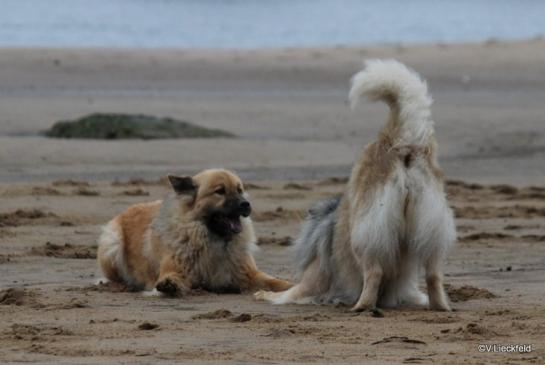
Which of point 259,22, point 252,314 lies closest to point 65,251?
point 252,314

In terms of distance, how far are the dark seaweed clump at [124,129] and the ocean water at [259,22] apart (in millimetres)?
22200

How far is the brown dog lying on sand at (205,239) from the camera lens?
10312mm

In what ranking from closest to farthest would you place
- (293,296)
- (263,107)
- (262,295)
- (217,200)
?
(293,296)
(262,295)
(217,200)
(263,107)

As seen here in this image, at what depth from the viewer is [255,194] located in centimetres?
1573

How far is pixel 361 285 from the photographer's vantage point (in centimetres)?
913

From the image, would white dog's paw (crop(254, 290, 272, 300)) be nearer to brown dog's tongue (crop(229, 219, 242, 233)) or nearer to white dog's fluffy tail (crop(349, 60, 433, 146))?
brown dog's tongue (crop(229, 219, 242, 233))

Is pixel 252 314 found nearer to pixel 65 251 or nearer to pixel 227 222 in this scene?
pixel 227 222

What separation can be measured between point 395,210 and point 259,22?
188 feet

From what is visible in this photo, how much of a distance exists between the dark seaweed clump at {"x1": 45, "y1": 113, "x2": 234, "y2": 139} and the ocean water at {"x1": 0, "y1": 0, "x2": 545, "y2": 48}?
2220cm

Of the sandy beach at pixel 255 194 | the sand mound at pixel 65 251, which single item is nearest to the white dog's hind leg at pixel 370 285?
the sandy beach at pixel 255 194

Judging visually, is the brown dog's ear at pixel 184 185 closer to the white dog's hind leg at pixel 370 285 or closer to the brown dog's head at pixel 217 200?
the brown dog's head at pixel 217 200

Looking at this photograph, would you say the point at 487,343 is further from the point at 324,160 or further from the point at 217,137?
the point at 217,137

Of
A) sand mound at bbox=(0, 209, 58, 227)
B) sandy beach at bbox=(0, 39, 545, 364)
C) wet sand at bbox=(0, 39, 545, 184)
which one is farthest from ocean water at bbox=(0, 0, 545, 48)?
sand mound at bbox=(0, 209, 58, 227)

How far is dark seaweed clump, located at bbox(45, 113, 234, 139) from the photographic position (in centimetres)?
2066
